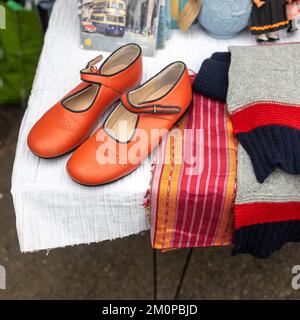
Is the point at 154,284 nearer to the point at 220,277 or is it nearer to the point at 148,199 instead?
the point at 220,277

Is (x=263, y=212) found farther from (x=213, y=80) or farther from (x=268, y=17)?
(x=268, y=17)

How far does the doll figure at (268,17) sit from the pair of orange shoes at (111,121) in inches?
9.6

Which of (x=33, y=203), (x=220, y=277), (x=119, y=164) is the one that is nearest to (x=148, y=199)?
(x=119, y=164)

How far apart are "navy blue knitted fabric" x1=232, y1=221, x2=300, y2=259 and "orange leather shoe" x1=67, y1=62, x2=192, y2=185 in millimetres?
216

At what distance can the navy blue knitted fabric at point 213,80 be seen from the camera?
2.65ft

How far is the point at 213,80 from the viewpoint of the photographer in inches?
32.2

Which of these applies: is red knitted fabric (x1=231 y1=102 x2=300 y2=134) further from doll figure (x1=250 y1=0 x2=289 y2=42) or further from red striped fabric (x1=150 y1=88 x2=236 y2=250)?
doll figure (x1=250 y1=0 x2=289 y2=42)

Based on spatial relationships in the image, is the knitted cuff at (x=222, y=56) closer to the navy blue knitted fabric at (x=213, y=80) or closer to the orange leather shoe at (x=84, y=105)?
the navy blue knitted fabric at (x=213, y=80)

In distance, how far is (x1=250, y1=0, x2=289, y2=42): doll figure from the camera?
Answer: 92 centimetres

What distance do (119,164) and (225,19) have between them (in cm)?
44

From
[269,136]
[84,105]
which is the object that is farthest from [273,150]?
[84,105]

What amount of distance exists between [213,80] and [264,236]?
30 cm

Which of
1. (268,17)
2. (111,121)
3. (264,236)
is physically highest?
(268,17)

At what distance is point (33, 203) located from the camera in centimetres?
74
